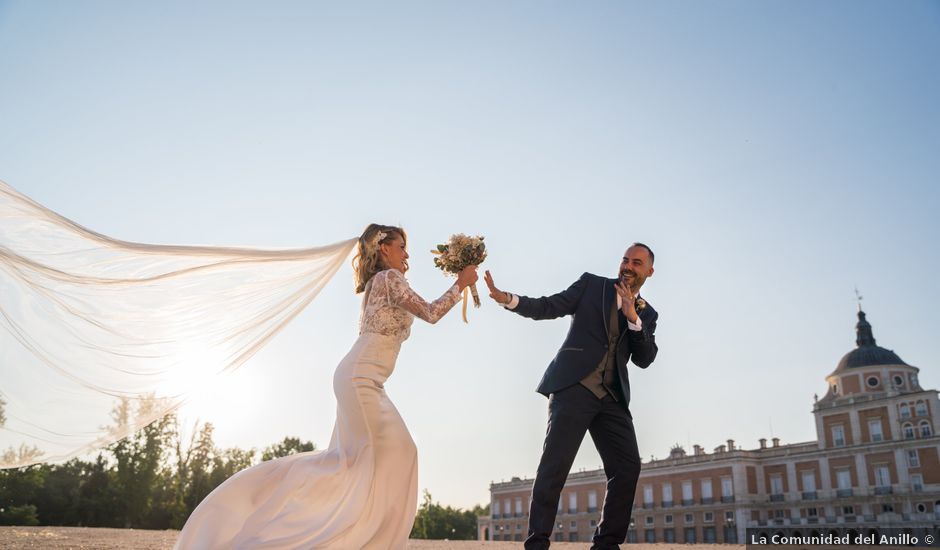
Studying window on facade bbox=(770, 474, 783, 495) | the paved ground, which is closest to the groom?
the paved ground

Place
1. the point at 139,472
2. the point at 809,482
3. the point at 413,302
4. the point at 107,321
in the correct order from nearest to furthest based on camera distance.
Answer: the point at 413,302, the point at 107,321, the point at 139,472, the point at 809,482

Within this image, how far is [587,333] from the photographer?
547 cm

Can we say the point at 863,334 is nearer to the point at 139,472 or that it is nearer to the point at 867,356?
the point at 867,356

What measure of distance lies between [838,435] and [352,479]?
2602 inches

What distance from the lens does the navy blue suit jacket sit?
208 inches

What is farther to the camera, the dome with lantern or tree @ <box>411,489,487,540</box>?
tree @ <box>411,489,487,540</box>

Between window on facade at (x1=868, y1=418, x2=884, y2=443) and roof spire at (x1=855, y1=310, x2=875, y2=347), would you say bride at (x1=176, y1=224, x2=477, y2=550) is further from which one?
roof spire at (x1=855, y1=310, x2=875, y2=347)

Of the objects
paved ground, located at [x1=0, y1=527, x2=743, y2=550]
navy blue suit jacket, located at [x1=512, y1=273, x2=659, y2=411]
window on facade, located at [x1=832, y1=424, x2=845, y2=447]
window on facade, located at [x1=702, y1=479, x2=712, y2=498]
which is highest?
window on facade, located at [x1=832, y1=424, x2=845, y2=447]

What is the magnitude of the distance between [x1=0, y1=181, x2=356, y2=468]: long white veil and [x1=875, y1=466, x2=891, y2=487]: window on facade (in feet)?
200

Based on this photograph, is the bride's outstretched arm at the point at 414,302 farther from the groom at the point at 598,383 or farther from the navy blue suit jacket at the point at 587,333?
the navy blue suit jacket at the point at 587,333

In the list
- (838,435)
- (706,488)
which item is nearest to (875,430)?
(838,435)

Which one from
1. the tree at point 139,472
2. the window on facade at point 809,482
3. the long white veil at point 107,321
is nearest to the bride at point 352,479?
the long white veil at point 107,321

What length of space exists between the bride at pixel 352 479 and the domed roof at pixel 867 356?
67535mm

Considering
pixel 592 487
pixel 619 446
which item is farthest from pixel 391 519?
pixel 592 487
